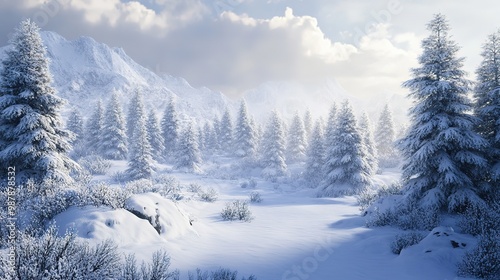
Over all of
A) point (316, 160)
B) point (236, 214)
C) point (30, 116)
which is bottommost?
point (236, 214)

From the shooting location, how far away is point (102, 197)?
853 centimetres

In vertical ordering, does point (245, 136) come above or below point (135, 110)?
below

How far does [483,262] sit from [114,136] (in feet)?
142

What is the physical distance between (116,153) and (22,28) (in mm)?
29630

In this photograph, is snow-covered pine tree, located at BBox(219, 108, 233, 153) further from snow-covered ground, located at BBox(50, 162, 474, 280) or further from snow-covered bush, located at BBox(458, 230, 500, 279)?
snow-covered bush, located at BBox(458, 230, 500, 279)

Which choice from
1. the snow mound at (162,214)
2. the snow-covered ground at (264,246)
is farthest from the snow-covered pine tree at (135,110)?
the snow mound at (162,214)

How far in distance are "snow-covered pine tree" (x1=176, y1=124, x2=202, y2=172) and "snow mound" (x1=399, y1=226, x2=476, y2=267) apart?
36308 mm

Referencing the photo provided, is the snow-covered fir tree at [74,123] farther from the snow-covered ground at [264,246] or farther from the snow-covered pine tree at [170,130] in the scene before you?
the snow-covered ground at [264,246]

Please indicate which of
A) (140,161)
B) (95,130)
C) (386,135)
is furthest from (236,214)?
(386,135)

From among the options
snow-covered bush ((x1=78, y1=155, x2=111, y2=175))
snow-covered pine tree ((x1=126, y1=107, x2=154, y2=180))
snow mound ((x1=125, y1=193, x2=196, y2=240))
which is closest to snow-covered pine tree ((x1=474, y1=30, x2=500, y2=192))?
snow mound ((x1=125, y1=193, x2=196, y2=240))

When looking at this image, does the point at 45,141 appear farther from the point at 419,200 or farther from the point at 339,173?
the point at 339,173

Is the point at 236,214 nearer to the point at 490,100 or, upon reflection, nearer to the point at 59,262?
the point at 59,262

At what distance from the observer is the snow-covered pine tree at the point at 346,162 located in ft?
85.5

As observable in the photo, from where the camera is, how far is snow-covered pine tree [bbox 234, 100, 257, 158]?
52.9m
